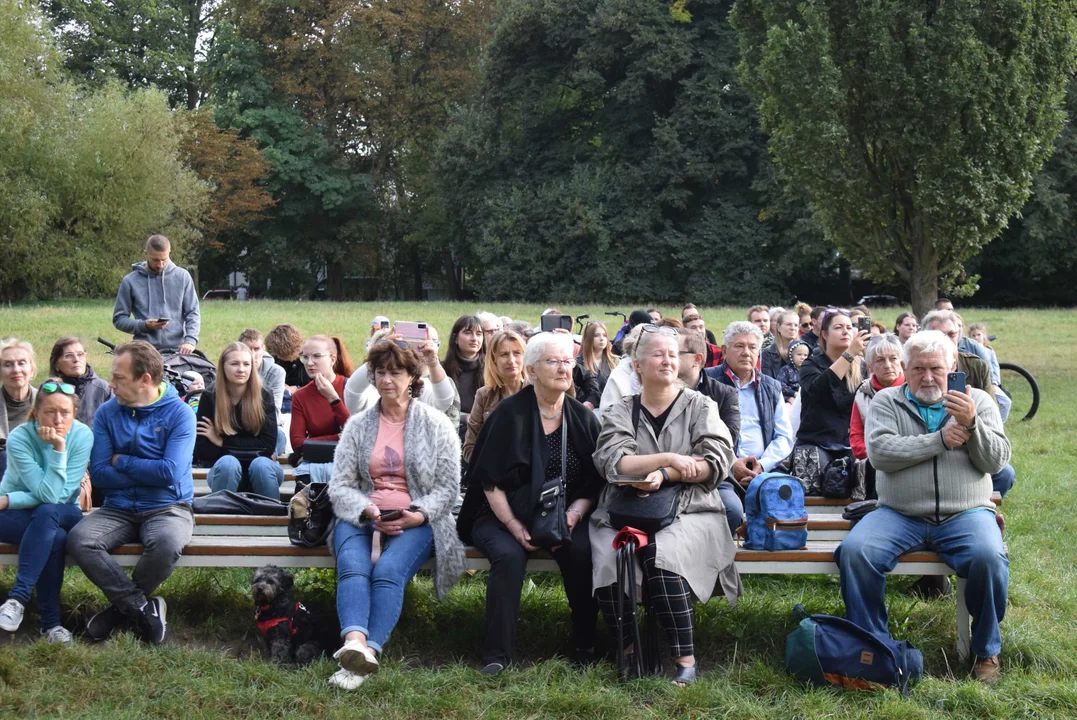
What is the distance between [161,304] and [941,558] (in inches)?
248

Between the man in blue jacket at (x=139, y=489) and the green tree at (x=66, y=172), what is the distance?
20.3 metres

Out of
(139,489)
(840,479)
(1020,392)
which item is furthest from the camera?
(1020,392)

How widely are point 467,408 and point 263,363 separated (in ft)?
5.00

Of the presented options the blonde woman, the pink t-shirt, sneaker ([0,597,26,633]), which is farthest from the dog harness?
the blonde woman

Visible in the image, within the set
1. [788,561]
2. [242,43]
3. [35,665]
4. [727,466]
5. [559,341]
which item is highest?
[242,43]

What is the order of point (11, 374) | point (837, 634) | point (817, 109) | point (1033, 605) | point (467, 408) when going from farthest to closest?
point (817, 109) → point (467, 408) → point (11, 374) → point (1033, 605) → point (837, 634)

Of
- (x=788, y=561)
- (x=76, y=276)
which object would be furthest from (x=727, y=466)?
(x=76, y=276)

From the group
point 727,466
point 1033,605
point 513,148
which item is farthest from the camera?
point 513,148

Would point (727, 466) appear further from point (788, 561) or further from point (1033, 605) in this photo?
point (1033, 605)

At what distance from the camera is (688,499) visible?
4.96m

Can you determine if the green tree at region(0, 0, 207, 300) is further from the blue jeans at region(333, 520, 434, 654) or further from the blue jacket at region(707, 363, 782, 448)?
the blue jeans at region(333, 520, 434, 654)

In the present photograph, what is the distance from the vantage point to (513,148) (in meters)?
37.8

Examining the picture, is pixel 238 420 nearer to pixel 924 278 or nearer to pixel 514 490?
pixel 514 490

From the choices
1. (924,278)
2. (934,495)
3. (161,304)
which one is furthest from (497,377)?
(924,278)
